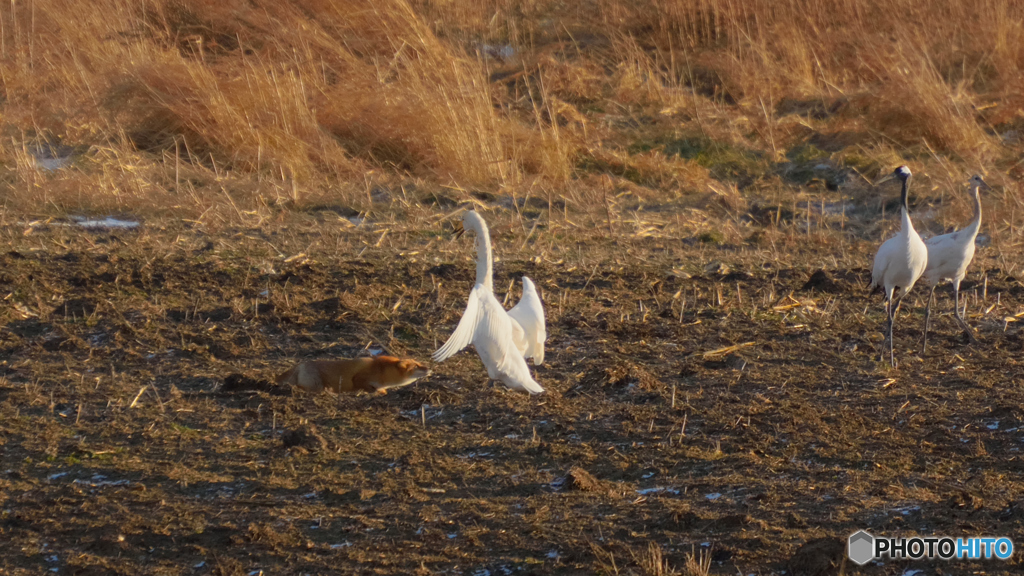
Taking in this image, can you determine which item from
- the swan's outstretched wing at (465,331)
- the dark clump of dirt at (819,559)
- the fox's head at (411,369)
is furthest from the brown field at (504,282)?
the swan's outstretched wing at (465,331)

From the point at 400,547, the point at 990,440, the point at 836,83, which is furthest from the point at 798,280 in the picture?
the point at 836,83

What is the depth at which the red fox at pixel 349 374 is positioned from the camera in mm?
4516

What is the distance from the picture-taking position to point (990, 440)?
397 centimetres

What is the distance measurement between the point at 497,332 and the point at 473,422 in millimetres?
364

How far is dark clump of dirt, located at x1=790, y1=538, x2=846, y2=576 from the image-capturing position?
282 centimetres

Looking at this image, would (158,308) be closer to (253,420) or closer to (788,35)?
(253,420)

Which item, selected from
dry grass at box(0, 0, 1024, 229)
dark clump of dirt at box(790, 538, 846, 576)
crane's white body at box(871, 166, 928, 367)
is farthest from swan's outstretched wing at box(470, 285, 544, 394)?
dry grass at box(0, 0, 1024, 229)

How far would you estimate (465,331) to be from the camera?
13.3 feet

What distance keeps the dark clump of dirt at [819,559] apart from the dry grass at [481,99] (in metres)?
5.74

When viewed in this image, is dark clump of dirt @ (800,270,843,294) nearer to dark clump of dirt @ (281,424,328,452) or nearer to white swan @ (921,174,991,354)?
white swan @ (921,174,991,354)

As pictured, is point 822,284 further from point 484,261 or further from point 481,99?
point 481,99

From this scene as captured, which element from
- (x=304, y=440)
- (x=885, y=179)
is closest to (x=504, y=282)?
(x=304, y=440)

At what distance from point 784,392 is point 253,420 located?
2.16 meters

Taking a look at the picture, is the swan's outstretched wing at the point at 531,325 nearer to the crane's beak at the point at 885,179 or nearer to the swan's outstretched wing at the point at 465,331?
the swan's outstretched wing at the point at 465,331
